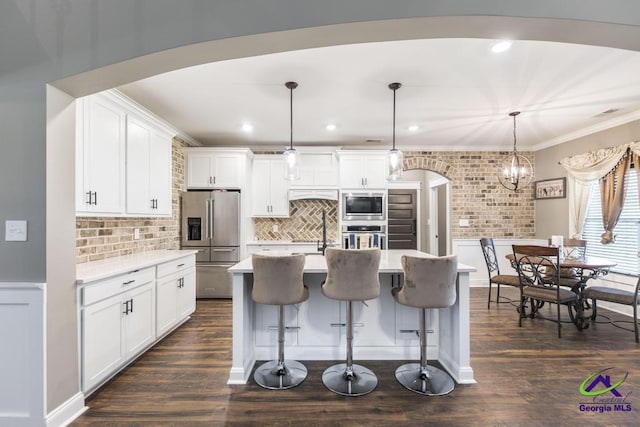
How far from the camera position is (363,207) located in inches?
197

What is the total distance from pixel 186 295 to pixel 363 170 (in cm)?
317

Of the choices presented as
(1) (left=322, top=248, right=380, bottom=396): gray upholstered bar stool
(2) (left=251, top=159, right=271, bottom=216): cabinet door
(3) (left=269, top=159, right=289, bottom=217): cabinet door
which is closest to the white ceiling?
(2) (left=251, top=159, right=271, bottom=216): cabinet door

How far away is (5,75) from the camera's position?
1.75m

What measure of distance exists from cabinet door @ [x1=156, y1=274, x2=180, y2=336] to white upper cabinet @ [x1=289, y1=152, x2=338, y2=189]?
8.07ft

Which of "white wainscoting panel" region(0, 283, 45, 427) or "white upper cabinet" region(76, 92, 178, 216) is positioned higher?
"white upper cabinet" region(76, 92, 178, 216)

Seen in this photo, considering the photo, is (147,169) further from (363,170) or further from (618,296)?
(618,296)

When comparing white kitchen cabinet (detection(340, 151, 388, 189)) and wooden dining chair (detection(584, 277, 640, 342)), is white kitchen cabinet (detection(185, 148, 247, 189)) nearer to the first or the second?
white kitchen cabinet (detection(340, 151, 388, 189))

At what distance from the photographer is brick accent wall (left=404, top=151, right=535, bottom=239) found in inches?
217

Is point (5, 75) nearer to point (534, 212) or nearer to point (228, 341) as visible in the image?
point (228, 341)

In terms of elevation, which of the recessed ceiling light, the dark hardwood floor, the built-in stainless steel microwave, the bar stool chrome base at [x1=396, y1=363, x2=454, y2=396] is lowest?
the dark hardwood floor

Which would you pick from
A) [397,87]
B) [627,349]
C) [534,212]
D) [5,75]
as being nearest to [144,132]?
[5,75]

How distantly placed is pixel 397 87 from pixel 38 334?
10.8ft

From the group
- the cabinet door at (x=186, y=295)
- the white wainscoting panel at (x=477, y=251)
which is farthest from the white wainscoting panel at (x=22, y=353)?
the white wainscoting panel at (x=477, y=251)

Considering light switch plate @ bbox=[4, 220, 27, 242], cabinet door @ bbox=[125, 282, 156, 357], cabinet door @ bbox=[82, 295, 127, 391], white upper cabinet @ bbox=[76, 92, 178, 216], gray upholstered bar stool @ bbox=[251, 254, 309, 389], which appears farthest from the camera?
cabinet door @ bbox=[125, 282, 156, 357]
